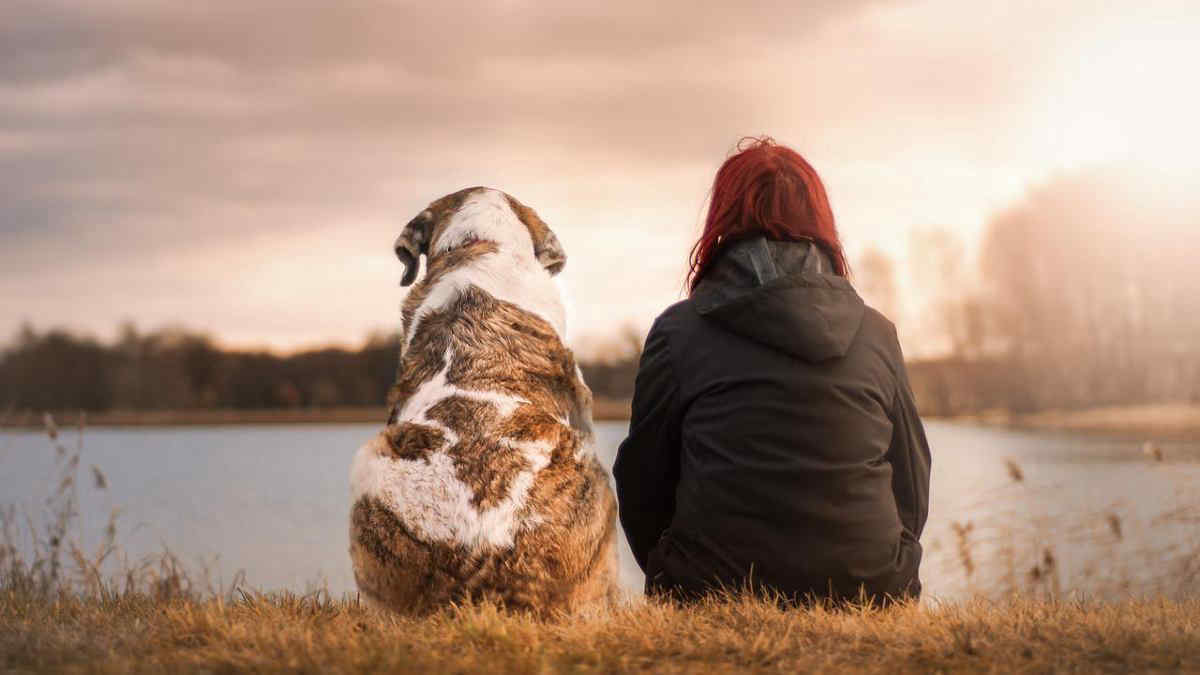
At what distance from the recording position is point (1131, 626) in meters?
4.27

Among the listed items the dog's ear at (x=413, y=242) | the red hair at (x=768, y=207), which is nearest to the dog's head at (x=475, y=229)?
the dog's ear at (x=413, y=242)

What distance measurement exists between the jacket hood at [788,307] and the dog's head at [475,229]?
148 centimetres

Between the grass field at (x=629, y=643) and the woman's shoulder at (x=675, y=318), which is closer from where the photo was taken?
the grass field at (x=629, y=643)

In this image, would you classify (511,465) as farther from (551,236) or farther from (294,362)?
(294,362)

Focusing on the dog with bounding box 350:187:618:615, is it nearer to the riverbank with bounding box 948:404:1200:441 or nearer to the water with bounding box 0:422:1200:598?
the water with bounding box 0:422:1200:598

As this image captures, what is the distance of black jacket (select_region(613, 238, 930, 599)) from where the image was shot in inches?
158

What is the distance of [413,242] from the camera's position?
5676 millimetres

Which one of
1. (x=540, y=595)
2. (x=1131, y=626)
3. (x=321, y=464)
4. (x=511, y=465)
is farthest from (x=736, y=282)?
(x=321, y=464)

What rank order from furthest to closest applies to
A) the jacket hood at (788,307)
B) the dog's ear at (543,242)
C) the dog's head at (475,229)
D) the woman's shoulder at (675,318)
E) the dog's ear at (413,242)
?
the dog's ear at (413,242), the dog's ear at (543,242), the dog's head at (475,229), the woman's shoulder at (675,318), the jacket hood at (788,307)

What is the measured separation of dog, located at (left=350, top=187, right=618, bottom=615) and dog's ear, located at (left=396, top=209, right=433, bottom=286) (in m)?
0.70

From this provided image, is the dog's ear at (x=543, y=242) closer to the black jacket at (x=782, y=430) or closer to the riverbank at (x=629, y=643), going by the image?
the black jacket at (x=782, y=430)

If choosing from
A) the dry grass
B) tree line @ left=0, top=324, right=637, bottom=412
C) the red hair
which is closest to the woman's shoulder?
the red hair

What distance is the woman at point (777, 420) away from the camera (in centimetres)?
402

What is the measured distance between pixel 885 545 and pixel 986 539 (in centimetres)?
764
